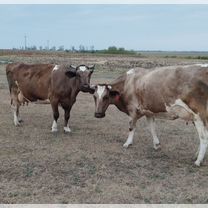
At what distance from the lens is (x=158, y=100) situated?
7.88 meters

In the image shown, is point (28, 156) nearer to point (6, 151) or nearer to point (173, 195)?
point (6, 151)

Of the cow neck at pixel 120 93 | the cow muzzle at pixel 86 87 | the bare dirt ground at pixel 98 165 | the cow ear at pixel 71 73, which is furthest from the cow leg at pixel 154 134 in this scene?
the cow ear at pixel 71 73

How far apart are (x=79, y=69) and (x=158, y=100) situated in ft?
9.50

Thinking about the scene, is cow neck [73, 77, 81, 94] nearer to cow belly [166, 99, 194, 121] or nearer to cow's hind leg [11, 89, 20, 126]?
cow's hind leg [11, 89, 20, 126]

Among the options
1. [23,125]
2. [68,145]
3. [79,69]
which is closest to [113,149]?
[68,145]

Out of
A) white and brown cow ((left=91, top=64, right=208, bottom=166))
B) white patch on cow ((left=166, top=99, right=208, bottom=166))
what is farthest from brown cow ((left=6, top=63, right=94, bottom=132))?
white patch on cow ((left=166, top=99, right=208, bottom=166))

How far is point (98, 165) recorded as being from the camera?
289 inches

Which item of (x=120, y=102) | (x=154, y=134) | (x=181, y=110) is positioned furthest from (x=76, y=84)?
(x=181, y=110)

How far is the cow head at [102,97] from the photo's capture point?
8.61 meters

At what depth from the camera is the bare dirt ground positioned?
5.80 meters

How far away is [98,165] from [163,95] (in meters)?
1.81

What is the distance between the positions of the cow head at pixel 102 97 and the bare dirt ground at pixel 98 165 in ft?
2.56

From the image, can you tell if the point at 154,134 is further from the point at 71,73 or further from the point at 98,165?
the point at 71,73

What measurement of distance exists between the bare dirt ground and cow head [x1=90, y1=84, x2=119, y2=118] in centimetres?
78
